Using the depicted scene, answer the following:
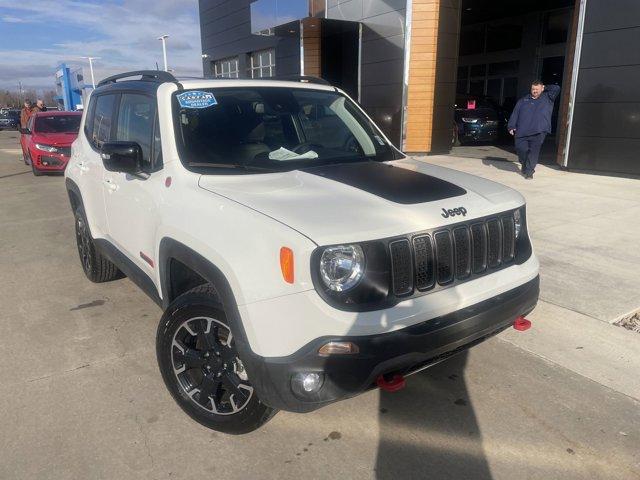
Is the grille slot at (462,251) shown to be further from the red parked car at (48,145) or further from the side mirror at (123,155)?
the red parked car at (48,145)

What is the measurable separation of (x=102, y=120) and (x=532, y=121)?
8368 mm

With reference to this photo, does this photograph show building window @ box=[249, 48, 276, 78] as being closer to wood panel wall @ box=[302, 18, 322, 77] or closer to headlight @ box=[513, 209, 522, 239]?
wood panel wall @ box=[302, 18, 322, 77]

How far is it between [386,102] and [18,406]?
13730 mm

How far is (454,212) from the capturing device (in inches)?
103

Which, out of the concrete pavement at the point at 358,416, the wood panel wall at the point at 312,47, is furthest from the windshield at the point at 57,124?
the concrete pavement at the point at 358,416

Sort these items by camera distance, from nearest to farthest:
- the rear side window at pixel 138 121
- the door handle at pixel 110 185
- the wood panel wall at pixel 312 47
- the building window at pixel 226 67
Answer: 1. the rear side window at pixel 138 121
2. the door handle at pixel 110 185
3. the wood panel wall at pixel 312 47
4. the building window at pixel 226 67

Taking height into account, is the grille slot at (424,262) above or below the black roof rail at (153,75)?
below

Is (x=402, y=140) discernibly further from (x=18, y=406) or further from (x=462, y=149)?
(x=18, y=406)

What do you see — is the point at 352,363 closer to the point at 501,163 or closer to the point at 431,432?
the point at 431,432

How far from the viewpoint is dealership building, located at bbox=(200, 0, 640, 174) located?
33.2 feet

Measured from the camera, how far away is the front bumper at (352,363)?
7.21ft

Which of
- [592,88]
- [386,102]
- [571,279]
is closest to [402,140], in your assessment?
[386,102]

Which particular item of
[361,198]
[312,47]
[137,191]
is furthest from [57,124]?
[361,198]

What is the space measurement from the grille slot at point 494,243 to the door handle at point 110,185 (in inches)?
103
